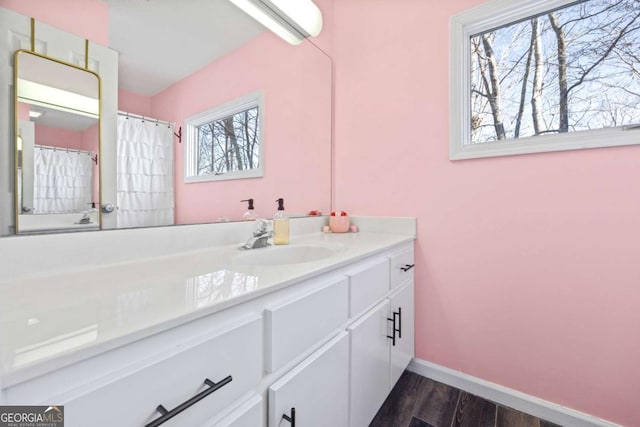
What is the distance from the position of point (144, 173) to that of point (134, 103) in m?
0.23

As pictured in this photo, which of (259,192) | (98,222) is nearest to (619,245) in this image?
(259,192)

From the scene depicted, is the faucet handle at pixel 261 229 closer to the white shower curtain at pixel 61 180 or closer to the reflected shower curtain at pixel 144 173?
the reflected shower curtain at pixel 144 173

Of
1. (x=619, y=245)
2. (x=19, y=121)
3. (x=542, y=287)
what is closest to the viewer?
(x=19, y=121)

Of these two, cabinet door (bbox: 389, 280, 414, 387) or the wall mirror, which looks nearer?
the wall mirror

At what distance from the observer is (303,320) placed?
71 centimetres

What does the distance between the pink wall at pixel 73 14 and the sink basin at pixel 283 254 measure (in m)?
0.82

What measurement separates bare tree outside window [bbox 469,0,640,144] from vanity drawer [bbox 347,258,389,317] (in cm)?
90

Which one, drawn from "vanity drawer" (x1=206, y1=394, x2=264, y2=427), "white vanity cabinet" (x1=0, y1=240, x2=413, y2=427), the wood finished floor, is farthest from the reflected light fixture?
the wood finished floor

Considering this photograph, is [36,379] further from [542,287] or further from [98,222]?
[542,287]

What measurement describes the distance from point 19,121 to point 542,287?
197 centimetres

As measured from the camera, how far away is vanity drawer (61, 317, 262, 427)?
36 cm

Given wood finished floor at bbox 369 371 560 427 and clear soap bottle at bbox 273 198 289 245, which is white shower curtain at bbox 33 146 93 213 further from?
wood finished floor at bbox 369 371 560 427

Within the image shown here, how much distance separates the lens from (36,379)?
1.06ft

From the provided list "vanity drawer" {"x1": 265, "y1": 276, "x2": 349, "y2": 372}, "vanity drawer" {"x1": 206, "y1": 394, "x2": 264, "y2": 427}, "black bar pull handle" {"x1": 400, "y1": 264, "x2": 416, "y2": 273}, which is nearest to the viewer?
"vanity drawer" {"x1": 206, "y1": 394, "x2": 264, "y2": 427}
